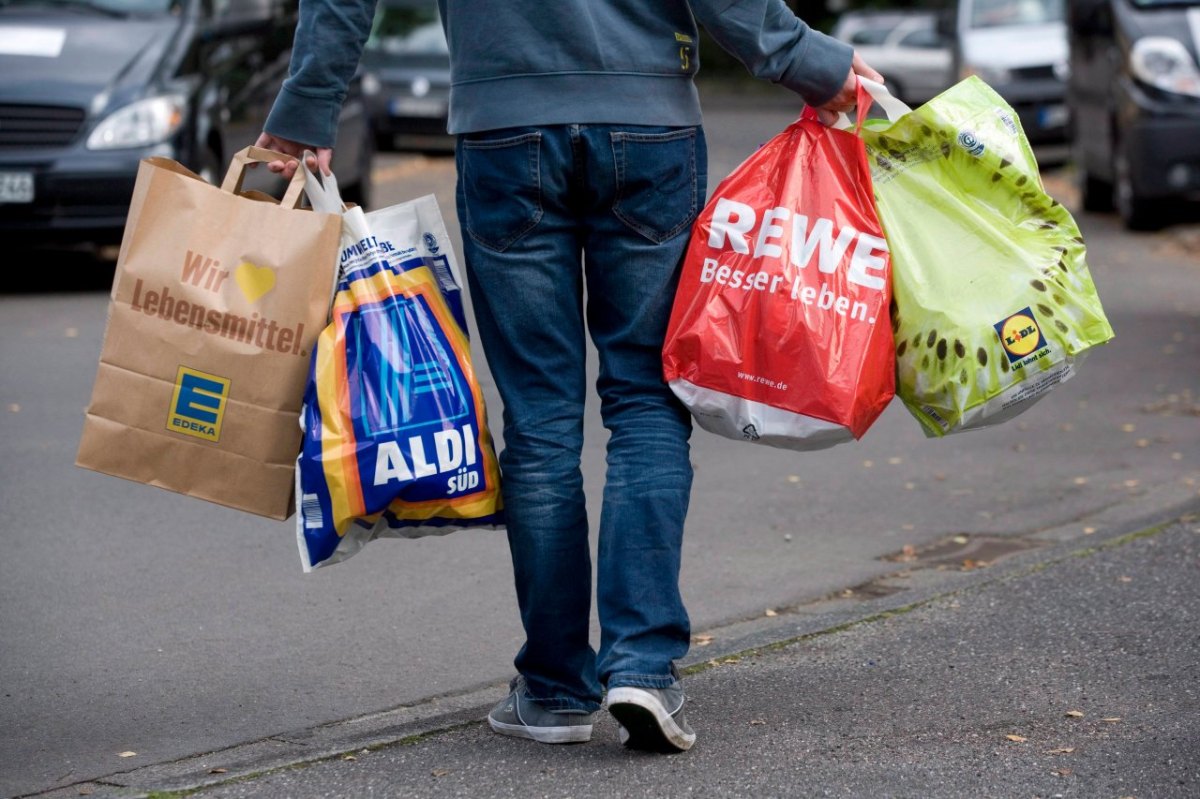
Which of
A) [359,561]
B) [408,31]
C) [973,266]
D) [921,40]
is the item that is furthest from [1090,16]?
[921,40]

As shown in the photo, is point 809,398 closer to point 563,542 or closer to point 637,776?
point 563,542

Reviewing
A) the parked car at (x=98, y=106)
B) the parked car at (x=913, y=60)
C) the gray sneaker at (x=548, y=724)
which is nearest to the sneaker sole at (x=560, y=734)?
the gray sneaker at (x=548, y=724)

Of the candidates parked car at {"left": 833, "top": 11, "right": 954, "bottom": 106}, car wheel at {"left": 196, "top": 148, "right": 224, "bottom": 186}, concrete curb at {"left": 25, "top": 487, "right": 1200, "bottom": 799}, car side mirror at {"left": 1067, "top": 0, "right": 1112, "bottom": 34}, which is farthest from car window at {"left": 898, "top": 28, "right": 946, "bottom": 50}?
concrete curb at {"left": 25, "top": 487, "right": 1200, "bottom": 799}

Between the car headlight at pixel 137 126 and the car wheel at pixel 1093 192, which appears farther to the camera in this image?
the car wheel at pixel 1093 192

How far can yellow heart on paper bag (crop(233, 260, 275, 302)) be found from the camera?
3.23 meters

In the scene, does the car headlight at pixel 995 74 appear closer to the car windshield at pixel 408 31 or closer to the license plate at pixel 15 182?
the car windshield at pixel 408 31

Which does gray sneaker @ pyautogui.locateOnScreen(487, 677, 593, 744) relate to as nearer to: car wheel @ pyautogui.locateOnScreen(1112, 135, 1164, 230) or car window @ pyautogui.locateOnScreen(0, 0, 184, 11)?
car window @ pyautogui.locateOnScreen(0, 0, 184, 11)

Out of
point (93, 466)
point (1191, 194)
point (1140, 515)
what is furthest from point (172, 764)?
point (1191, 194)

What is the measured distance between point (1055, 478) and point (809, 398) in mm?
2922

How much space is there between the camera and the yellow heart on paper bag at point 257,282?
10.6 ft

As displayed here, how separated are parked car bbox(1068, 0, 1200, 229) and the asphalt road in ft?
12.1

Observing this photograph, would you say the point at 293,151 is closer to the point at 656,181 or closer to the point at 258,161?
the point at 258,161

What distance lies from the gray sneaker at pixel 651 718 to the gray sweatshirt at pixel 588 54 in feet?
3.27

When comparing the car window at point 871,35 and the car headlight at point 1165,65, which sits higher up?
the car headlight at point 1165,65
